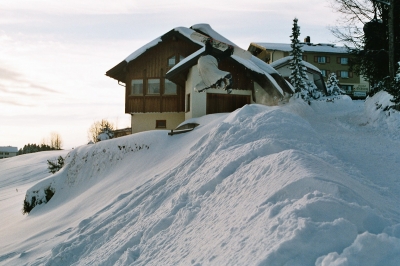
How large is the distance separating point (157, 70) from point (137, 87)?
5.82 feet

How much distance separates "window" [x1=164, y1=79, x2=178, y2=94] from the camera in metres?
24.7

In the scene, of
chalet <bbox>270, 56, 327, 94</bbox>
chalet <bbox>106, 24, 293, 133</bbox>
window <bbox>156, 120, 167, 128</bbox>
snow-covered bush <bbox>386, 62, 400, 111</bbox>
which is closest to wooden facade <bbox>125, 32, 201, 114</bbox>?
chalet <bbox>106, 24, 293, 133</bbox>

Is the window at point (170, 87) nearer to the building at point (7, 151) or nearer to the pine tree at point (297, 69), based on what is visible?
the pine tree at point (297, 69)

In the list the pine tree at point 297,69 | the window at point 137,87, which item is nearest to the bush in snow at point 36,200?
the window at point 137,87

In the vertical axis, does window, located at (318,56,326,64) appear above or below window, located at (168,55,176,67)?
above

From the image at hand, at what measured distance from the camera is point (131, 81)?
2527 centimetres

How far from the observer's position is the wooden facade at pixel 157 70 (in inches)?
968

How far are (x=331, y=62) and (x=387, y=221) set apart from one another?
58515 mm

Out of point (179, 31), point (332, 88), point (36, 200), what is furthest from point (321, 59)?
point (36, 200)

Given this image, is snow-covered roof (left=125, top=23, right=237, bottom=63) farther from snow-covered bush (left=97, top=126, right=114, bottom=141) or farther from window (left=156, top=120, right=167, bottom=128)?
snow-covered bush (left=97, top=126, right=114, bottom=141)

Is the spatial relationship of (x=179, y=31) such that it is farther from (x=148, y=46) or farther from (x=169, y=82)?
(x=169, y=82)

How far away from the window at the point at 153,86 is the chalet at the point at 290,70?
16.8 meters

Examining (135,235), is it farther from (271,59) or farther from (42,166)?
(271,59)

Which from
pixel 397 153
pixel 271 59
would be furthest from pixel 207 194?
pixel 271 59
